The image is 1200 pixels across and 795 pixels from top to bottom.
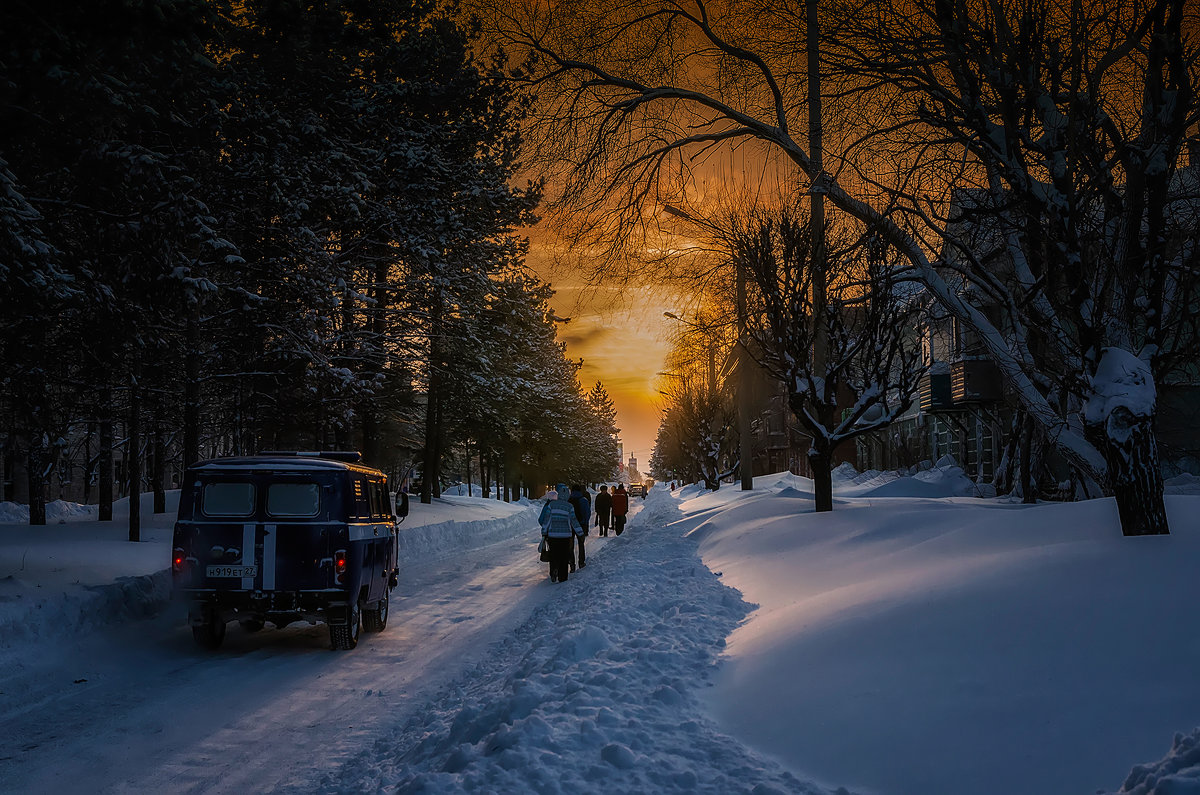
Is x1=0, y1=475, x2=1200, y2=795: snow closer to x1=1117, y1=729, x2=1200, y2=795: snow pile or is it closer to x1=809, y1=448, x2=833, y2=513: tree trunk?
x1=1117, y1=729, x2=1200, y2=795: snow pile

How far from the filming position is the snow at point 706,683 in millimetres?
4055

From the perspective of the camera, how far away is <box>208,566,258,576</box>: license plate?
912 centimetres

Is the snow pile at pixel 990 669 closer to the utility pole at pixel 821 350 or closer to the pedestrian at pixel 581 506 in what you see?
the utility pole at pixel 821 350

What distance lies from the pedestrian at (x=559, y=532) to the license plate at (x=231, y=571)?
8021mm

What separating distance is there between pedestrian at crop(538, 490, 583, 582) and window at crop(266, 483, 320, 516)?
761 centimetres

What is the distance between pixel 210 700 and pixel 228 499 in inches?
114

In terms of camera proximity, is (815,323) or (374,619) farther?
(815,323)

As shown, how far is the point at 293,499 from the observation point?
377 inches

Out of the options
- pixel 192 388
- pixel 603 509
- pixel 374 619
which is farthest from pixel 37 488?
pixel 603 509

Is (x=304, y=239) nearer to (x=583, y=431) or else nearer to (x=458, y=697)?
(x=458, y=697)

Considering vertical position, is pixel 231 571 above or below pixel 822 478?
below

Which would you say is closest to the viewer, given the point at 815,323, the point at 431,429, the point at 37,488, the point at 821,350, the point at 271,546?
the point at 271,546

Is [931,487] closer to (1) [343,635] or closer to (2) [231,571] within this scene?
(1) [343,635]

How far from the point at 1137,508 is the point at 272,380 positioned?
63.3 ft
